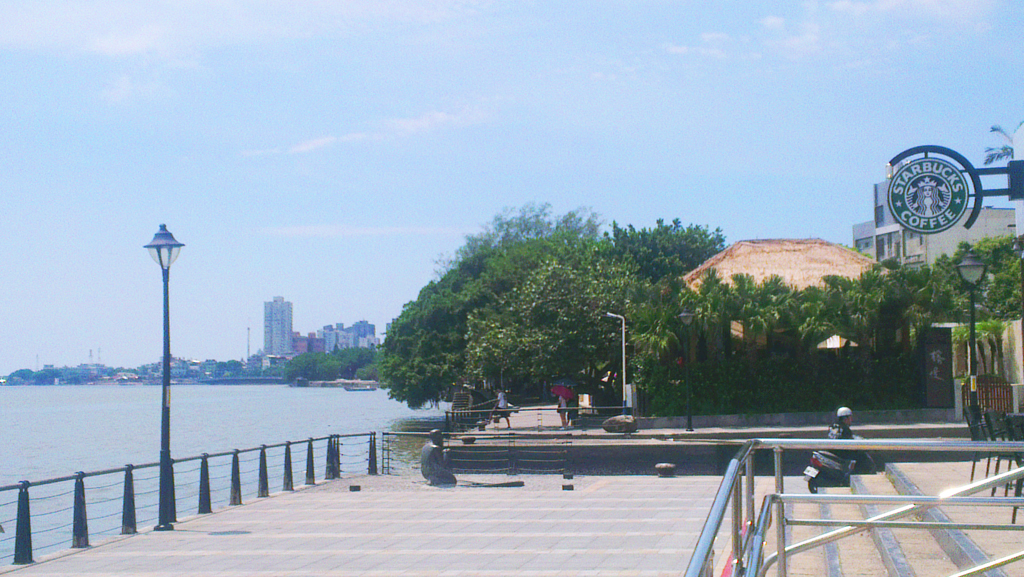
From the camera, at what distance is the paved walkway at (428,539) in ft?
33.2

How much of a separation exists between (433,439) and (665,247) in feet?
121

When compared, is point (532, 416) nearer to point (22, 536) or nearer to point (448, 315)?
point (448, 315)

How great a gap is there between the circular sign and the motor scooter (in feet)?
11.7

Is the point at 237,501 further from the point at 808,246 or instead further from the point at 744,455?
the point at 808,246

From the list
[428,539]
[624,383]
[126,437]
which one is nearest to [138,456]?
[126,437]

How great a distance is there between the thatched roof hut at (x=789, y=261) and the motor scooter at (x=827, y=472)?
29.2 m

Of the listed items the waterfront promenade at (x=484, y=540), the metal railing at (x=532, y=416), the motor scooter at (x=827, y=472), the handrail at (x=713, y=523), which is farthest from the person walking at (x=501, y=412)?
the handrail at (x=713, y=523)

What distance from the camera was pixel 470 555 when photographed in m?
10.7

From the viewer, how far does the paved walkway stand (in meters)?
10.1

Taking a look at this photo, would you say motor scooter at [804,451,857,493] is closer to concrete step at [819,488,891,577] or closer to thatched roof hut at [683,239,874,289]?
concrete step at [819,488,891,577]

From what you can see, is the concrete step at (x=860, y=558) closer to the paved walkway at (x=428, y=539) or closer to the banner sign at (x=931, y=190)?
the paved walkway at (x=428, y=539)

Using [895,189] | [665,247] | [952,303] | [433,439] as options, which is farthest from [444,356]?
[895,189]

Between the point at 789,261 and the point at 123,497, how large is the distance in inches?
1332

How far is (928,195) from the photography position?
10.5m
